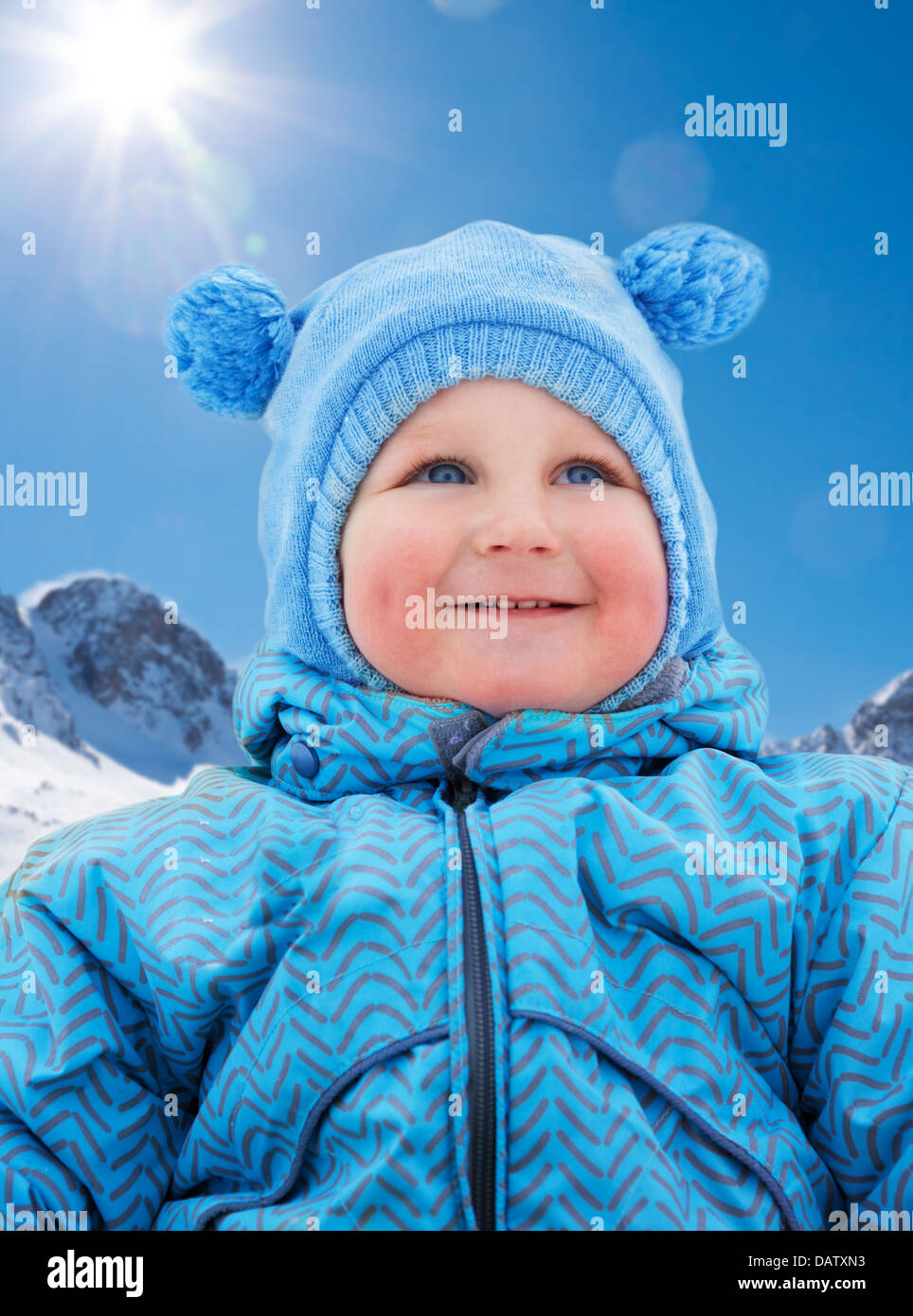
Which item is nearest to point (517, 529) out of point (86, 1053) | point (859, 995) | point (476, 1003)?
point (476, 1003)

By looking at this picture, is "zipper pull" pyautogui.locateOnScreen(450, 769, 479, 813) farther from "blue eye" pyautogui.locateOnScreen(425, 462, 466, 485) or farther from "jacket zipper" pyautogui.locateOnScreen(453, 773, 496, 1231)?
"blue eye" pyautogui.locateOnScreen(425, 462, 466, 485)

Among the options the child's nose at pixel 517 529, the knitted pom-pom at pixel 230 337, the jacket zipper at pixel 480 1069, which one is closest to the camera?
the jacket zipper at pixel 480 1069

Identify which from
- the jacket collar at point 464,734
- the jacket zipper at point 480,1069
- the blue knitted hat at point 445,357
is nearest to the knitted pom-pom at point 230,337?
the blue knitted hat at point 445,357

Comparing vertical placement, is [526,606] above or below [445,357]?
below

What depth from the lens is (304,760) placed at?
1.32m

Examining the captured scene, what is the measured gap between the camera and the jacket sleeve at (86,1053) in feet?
3.44

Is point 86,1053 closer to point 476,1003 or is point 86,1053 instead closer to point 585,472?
point 476,1003

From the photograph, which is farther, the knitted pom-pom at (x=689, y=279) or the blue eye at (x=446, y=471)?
the knitted pom-pom at (x=689, y=279)

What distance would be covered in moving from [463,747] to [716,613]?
508 millimetres

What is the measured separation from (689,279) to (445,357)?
47 cm

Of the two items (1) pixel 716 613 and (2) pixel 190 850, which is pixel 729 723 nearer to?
(1) pixel 716 613

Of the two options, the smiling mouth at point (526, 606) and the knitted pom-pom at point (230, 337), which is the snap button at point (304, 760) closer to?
the smiling mouth at point (526, 606)

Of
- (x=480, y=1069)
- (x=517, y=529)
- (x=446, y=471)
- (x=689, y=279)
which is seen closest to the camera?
(x=480, y=1069)
